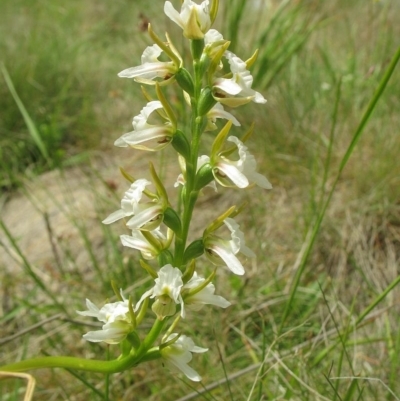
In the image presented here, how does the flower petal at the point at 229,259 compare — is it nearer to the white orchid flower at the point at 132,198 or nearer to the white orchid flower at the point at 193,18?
the white orchid flower at the point at 132,198

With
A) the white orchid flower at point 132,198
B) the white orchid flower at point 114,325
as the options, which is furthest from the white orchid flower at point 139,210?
the white orchid flower at point 114,325

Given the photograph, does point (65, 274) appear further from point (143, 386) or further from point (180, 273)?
point (180, 273)

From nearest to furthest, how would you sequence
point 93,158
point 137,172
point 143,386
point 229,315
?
point 143,386
point 229,315
point 137,172
point 93,158

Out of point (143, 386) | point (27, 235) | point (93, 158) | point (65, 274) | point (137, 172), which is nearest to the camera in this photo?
point (143, 386)

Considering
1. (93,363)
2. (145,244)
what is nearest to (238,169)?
(145,244)

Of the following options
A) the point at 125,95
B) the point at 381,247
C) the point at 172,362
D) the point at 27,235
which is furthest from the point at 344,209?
the point at 125,95

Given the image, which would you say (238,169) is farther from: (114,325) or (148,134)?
(114,325)

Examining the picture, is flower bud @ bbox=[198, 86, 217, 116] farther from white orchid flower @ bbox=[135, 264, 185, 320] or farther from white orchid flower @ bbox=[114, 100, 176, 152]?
white orchid flower @ bbox=[135, 264, 185, 320]

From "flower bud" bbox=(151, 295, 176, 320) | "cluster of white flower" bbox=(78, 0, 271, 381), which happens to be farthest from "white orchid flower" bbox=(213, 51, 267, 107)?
"flower bud" bbox=(151, 295, 176, 320)
